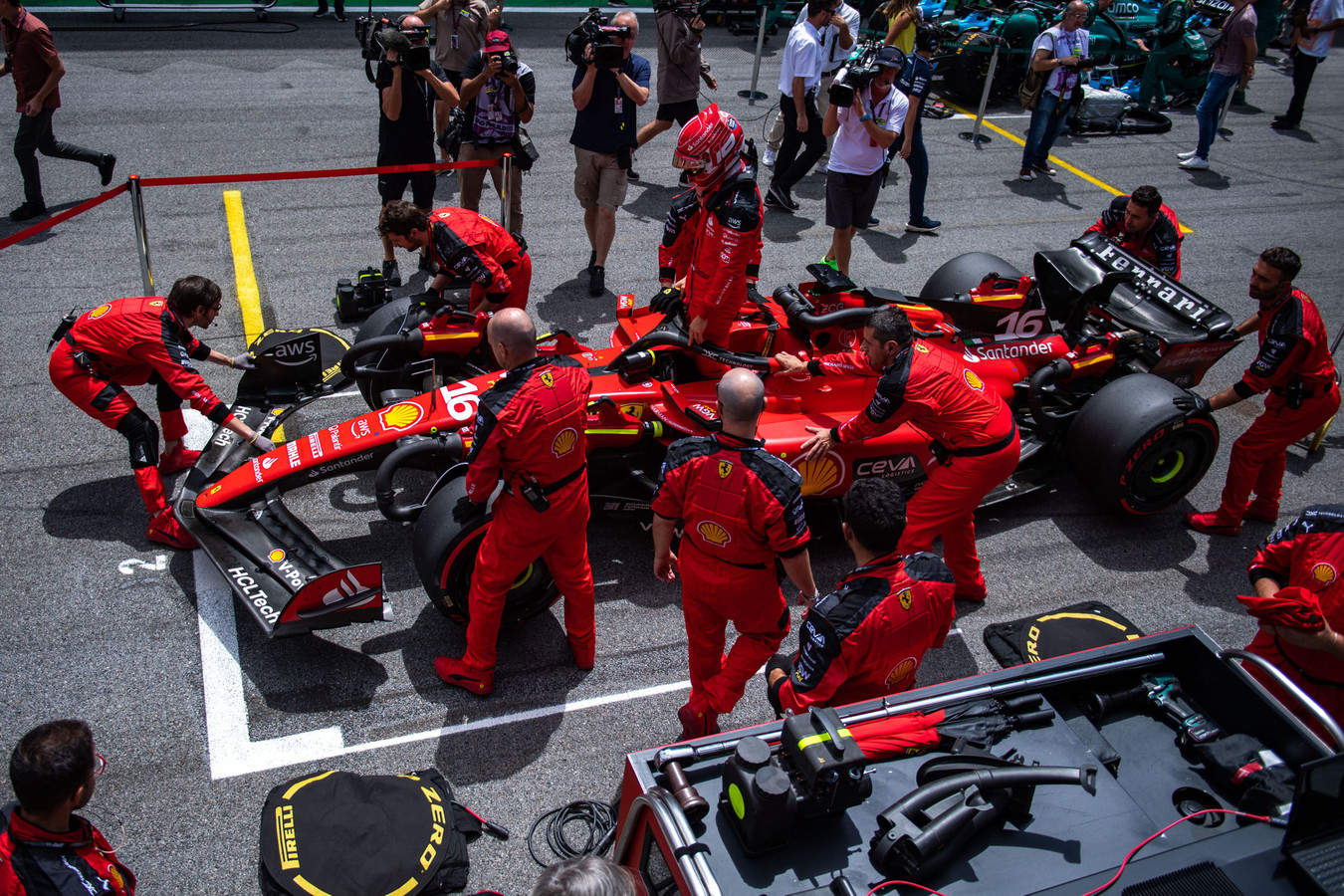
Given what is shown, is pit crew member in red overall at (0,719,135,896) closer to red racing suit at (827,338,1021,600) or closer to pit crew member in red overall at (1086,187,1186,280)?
red racing suit at (827,338,1021,600)

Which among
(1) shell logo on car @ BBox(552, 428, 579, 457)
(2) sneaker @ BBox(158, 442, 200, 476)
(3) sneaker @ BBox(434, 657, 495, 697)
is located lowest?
(3) sneaker @ BBox(434, 657, 495, 697)

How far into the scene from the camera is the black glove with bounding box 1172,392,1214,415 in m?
5.38

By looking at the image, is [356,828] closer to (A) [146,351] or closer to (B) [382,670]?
(B) [382,670]

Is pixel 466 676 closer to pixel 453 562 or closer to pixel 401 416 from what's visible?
pixel 453 562

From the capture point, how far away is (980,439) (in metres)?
4.52

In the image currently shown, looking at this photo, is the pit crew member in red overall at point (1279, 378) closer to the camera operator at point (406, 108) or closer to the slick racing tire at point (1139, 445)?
the slick racing tire at point (1139, 445)

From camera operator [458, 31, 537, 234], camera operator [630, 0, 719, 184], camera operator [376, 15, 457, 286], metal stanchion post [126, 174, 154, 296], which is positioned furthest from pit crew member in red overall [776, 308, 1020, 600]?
camera operator [630, 0, 719, 184]

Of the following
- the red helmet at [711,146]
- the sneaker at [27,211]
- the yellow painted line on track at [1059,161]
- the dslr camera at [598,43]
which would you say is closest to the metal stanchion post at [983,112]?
the yellow painted line on track at [1059,161]

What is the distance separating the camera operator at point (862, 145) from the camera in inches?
292

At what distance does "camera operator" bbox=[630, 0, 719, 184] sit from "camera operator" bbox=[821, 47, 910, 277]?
1.66 metres

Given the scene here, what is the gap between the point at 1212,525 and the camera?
5.77 meters

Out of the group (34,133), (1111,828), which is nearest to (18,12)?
(34,133)

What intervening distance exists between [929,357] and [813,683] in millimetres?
1984

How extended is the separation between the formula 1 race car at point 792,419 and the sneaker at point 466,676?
0.31m
